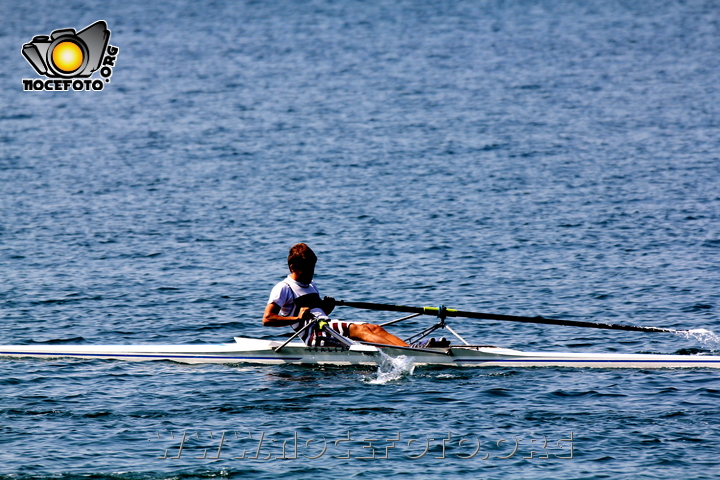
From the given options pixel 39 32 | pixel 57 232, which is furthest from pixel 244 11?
pixel 57 232

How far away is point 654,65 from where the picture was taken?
146 feet

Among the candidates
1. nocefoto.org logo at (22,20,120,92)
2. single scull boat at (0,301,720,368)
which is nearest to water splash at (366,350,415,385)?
single scull boat at (0,301,720,368)

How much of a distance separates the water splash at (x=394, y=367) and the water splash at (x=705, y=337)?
170 inches

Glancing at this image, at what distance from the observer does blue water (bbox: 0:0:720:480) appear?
1197 cm

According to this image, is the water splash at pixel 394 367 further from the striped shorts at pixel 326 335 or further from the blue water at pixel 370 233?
the striped shorts at pixel 326 335

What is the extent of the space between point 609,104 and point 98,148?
19058 mm

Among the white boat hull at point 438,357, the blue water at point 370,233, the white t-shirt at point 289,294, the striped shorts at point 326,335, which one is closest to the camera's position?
the blue water at point 370,233

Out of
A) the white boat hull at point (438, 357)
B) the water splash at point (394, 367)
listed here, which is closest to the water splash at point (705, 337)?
the white boat hull at point (438, 357)

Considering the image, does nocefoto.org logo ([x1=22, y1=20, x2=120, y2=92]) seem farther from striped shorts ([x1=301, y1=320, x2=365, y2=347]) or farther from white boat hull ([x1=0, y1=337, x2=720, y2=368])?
striped shorts ([x1=301, y1=320, x2=365, y2=347])

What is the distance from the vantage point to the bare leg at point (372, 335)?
46.0ft

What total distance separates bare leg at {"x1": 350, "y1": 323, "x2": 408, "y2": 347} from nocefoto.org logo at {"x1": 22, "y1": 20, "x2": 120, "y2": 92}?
596 inches

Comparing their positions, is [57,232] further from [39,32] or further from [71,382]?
[39,32]

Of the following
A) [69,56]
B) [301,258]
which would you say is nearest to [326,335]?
[301,258]

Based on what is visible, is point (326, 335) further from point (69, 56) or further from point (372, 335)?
point (69, 56)
